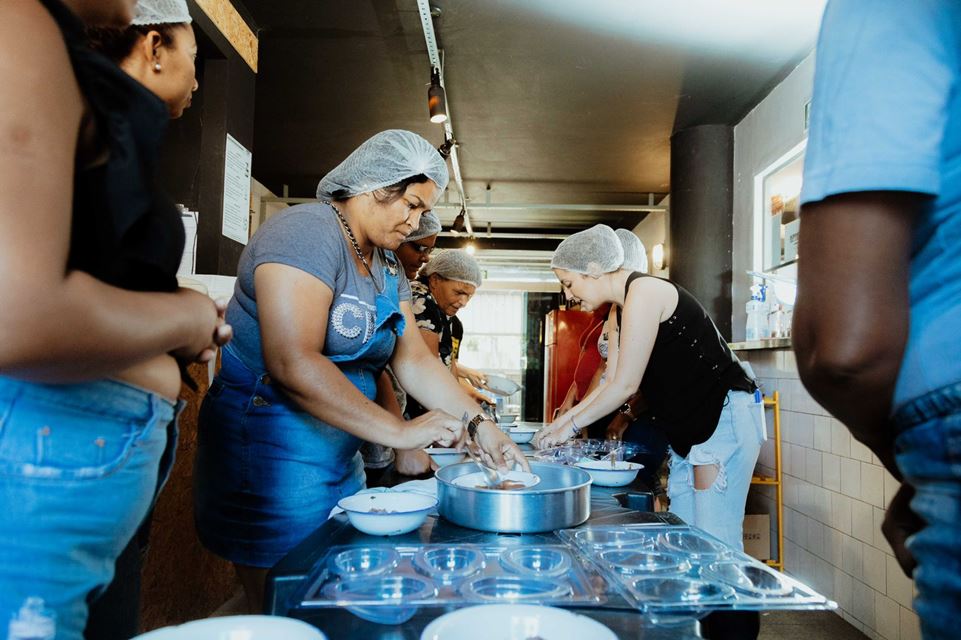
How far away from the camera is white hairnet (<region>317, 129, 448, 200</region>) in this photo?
1635 millimetres

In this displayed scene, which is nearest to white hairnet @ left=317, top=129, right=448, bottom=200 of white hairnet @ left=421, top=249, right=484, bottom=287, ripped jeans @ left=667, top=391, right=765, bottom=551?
ripped jeans @ left=667, top=391, right=765, bottom=551

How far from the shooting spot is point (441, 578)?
0.83m

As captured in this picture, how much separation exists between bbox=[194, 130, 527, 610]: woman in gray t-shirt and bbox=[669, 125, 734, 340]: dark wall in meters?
3.24

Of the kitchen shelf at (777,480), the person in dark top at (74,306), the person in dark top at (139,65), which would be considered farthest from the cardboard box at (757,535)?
the person in dark top at (74,306)

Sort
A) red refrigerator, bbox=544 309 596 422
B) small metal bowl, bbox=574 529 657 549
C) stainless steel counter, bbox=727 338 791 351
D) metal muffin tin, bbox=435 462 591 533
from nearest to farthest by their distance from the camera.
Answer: small metal bowl, bbox=574 529 657 549, metal muffin tin, bbox=435 462 591 533, stainless steel counter, bbox=727 338 791 351, red refrigerator, bbox=544 309 596 422

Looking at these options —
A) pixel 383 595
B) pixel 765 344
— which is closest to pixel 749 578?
pixel 383 595

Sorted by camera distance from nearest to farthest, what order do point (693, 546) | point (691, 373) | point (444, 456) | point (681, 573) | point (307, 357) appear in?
point (681, 573) → point (693, 546) → point (307, 357) → point (444, 456) → point (691, 373)

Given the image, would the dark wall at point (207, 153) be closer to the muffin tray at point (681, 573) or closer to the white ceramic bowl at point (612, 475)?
the white ceramic bowl at point (612, 475)

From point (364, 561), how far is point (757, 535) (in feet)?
10.7

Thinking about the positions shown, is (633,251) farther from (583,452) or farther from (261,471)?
(261,471)

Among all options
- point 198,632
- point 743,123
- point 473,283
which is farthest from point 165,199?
point 743,123

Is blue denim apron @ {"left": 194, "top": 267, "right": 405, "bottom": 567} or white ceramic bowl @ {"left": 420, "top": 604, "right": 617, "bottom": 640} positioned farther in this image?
blue denim apron @ {"left": 194, "top": 267, "right": 405, "bottom": 567}

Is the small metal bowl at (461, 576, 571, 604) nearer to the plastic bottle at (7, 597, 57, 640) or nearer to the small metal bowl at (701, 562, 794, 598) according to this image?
the small metal bowl at (701, 562, 794, 598)

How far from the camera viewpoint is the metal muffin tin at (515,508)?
3.68 ft
